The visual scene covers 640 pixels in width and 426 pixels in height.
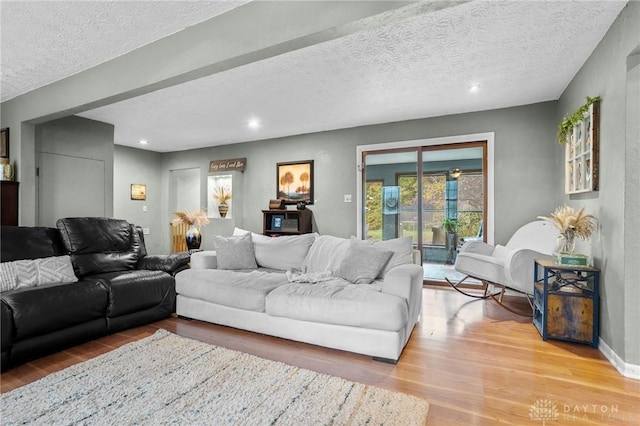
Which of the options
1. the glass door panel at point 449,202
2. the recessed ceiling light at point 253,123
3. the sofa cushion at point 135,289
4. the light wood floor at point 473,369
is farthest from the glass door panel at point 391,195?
the sofa cushion at point 135,289

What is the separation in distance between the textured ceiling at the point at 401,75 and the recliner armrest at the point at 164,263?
1.92 m

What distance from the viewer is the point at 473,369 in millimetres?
2277

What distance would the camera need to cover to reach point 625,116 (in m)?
2.23

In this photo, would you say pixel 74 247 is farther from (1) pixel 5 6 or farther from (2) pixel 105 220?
(1) pixel 5 6

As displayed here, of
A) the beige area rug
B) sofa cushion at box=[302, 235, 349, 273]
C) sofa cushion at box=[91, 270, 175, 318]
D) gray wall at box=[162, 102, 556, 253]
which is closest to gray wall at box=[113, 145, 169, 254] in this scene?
gray wall at box=[162, 102, 556, 253]

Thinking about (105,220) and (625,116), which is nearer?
(625,116)

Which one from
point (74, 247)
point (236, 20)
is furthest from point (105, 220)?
point (236, 20)

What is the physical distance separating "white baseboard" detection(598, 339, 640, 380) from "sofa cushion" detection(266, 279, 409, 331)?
1.44 meters

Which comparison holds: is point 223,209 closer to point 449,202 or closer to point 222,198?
point 222,198

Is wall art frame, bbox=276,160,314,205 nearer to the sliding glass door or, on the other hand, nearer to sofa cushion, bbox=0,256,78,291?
the sliding glass door

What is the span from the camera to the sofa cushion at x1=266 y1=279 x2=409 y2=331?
2365mm

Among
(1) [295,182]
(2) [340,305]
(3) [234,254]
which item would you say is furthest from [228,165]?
(2) [340,305]

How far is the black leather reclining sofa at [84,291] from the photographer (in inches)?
90.8

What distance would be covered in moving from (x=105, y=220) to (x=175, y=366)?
232 centimetres
